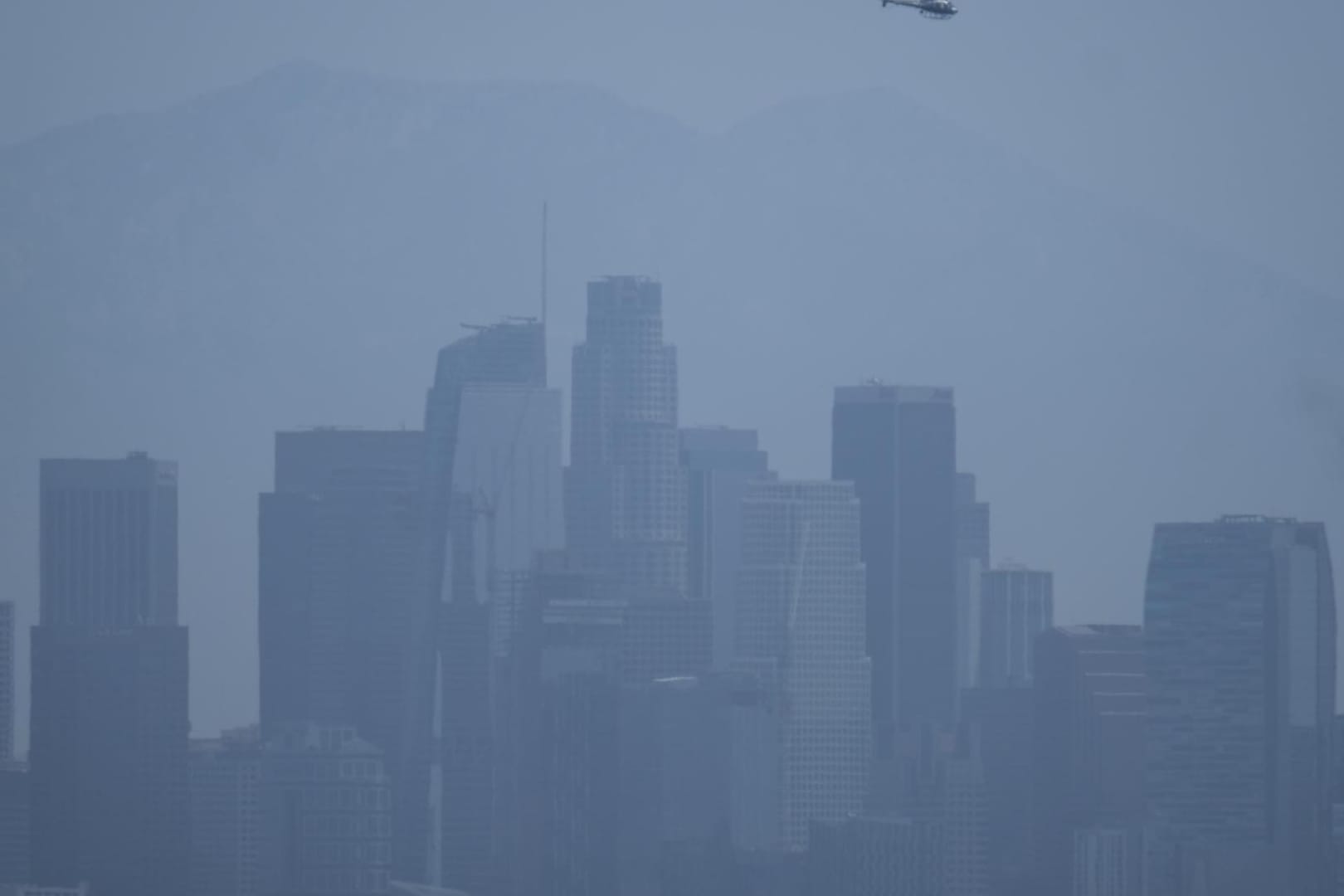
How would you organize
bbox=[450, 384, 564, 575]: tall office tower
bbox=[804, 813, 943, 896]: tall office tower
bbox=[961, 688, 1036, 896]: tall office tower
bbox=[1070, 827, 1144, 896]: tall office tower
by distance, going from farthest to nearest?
bbox=[450, 384, 564, 575]: tall office tower < bbox=[961, 688, 1036, 896]: tall office tower < bbox=[804, 813, 943, 896]: tall office tower < bbox=[1070, 827, 1144, 896]: tall office tower

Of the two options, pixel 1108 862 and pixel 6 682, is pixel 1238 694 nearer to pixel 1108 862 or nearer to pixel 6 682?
pixel 1108 862

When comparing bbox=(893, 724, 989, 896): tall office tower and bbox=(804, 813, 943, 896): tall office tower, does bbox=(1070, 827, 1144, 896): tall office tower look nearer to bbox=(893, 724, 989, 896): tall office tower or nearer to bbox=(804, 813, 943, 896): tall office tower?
bbox=(893, 724, 989, 896): tall office tower

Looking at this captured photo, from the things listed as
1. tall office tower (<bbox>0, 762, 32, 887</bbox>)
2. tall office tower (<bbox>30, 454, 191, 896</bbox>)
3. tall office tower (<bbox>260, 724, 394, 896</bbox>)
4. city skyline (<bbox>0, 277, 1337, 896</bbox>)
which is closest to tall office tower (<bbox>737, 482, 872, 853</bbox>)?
city skyline (<bbox>0, 277, 1337, 896</bbox>)

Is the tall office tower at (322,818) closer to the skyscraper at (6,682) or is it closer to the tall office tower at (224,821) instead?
the tall office tower at (224,821)

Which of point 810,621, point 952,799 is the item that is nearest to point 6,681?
point 810,621

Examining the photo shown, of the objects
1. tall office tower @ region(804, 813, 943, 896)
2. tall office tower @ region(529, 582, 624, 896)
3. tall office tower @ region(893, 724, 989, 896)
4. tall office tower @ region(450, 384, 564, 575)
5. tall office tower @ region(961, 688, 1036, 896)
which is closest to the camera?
tall office tower @ region(804, 813, 943, 896)

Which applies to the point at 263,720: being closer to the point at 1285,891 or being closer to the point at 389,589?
the point at 389,589

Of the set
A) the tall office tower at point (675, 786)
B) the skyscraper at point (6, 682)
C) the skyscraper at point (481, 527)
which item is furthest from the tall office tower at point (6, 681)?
the tall office tower at point (675, 786)
